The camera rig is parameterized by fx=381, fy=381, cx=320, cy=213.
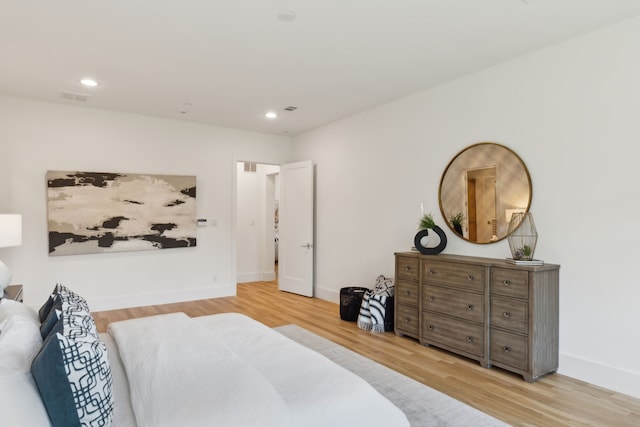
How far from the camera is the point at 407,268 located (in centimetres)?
417

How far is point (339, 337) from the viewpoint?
165 inches

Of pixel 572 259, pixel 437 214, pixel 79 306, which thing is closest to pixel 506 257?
pixel 572 259

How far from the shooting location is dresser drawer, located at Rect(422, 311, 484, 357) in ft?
11.3

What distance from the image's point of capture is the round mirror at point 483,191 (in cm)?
359

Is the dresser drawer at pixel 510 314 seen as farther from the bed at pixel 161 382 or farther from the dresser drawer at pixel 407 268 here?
the bed at pixel 161 382

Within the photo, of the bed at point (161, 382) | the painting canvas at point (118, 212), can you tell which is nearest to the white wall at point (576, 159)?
the bed at point (161, 382)

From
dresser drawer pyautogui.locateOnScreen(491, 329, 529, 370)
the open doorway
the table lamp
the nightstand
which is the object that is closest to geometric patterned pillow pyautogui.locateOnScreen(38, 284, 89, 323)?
the nightstand

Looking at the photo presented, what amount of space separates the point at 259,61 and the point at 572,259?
331 centimetres

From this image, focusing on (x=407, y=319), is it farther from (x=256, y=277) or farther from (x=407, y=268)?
(x=256, y=277)

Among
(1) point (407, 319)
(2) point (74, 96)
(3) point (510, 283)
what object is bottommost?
(1) point (407, 319)

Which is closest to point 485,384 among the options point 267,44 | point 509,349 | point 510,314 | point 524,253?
point 509,349

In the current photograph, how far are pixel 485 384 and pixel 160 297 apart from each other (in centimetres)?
457

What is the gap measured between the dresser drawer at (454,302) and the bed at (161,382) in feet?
6.52

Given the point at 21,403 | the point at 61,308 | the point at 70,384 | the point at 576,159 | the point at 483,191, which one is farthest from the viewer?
the point at 483,191
